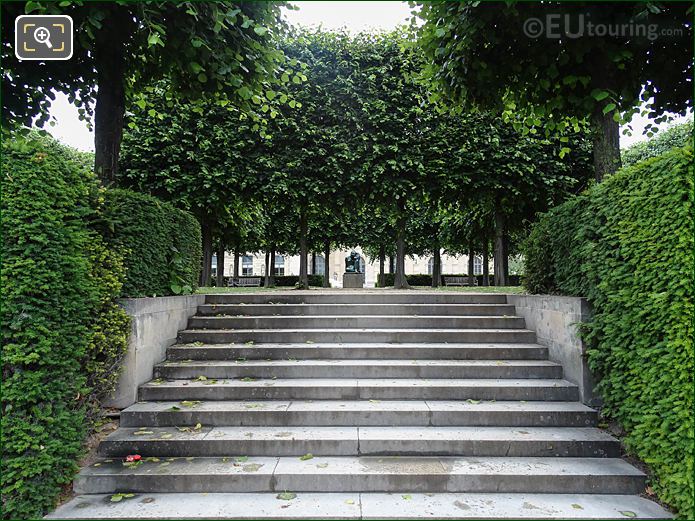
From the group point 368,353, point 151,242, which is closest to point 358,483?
point 368,353

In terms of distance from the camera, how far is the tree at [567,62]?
Result: 502 centimetres

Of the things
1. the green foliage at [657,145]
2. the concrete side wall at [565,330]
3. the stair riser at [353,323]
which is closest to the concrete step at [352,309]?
the stair riser at [353,323]

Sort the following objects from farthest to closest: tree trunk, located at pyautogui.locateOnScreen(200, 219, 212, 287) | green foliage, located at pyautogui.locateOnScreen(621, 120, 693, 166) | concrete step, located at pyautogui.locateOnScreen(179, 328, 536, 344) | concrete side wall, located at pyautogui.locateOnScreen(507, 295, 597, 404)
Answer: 1. green foliage, located at pyautogui.locateOnScreen(621, 120, 693, 166)
2. tree trunk, located at pyautogui.locateOnScreen(200, 219, 212, 287)
3. concrete step, located at pyautogui.locateOnScreen(179, 328, 536, 344)
4. concrete side wall, located at pyautogui.locateOnScreen(507, 295, 597, 404)

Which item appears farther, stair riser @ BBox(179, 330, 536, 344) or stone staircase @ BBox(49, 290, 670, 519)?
stair riser @ BBox(179, 330, 536, 344)

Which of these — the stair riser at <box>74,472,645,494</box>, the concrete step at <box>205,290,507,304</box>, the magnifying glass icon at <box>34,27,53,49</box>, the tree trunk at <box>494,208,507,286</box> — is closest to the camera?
the stair riser at <box>74,472,645,494</box>

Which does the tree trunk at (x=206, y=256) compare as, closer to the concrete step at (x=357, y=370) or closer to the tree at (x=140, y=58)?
the tree at (x=140, y=58)

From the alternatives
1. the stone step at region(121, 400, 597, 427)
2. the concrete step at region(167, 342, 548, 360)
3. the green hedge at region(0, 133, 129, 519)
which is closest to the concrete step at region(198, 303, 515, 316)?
the concrete step at region(167, 342, 548, 360)

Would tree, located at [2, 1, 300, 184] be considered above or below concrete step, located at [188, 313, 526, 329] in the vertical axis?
above

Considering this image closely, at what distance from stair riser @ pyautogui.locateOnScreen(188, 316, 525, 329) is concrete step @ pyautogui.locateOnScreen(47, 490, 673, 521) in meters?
3.00

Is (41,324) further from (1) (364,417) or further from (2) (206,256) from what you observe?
(2) (206,256)

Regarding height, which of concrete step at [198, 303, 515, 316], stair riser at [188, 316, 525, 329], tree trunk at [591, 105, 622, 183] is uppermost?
tree trunk at [591, 105, 622, 183]

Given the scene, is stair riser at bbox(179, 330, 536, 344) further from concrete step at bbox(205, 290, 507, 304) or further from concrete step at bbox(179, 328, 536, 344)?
concrete step at bbox(205, 290, 507, 304)

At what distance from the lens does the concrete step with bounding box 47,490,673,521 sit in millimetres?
3187
